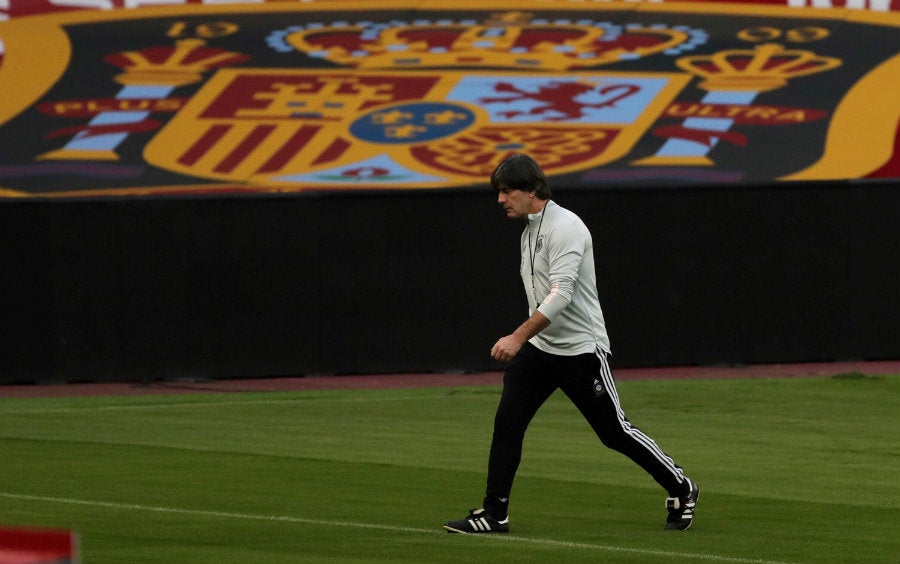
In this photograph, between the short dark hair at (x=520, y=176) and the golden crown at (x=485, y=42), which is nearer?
the short dark hair at (x=520, y=176)

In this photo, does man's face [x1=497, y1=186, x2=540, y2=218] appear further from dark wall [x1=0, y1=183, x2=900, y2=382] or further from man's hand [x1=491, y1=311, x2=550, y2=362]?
dark wall [x1=0, y1=183, x2=900, y2=382]

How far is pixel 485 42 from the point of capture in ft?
95.0

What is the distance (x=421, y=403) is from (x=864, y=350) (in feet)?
22.2

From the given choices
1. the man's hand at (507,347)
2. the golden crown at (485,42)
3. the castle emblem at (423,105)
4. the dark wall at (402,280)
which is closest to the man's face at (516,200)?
the man's hand at (507,347)

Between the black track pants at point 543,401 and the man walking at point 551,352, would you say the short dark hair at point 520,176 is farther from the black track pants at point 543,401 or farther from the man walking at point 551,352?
the black track pants at point 543,401

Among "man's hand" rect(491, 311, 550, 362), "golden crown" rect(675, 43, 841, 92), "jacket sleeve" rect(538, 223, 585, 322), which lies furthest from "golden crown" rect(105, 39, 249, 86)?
"man's hand" rect(491, 311, 550, 362)

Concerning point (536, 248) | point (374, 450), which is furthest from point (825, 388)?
point (536, 248)

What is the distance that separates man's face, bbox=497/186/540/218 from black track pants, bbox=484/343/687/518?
30.0 inches

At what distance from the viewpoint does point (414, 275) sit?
21.9 meters

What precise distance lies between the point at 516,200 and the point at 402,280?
12.3 metres

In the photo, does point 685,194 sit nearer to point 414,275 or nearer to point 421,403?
point 414,275

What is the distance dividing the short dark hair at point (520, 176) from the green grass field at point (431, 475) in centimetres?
191

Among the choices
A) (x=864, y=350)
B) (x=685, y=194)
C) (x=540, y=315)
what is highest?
(x=540, y=315)

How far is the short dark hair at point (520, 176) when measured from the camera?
962cm
